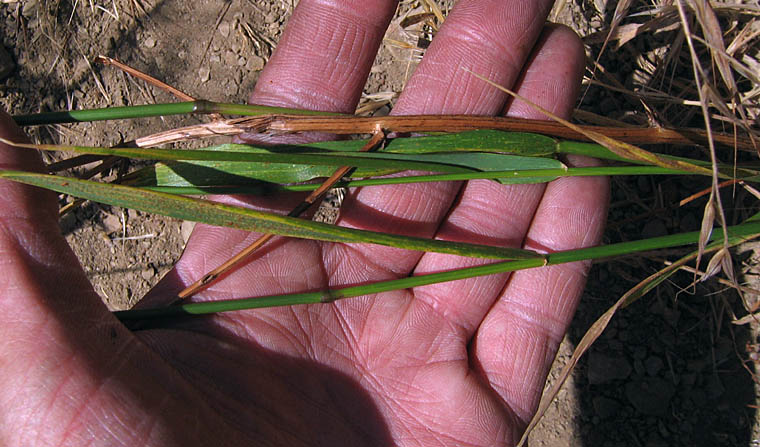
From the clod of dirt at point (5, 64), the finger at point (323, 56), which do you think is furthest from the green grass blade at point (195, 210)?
the clod of dirt at point (5, 64)

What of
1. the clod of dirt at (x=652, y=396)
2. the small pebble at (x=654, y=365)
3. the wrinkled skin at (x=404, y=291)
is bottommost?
the clod of dirt at (x=652, y=396)

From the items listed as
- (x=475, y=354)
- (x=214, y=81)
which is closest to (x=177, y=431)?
(x=475, y=354)

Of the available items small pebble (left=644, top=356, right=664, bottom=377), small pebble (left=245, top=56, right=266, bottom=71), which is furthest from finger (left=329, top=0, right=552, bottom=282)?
small pebble (left=644, top=356, right=664, bottom=377)

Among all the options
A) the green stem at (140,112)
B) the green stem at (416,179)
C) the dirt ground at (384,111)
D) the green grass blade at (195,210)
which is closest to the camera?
the green grass blade at (195,210)

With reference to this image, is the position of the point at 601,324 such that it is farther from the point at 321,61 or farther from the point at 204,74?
the point at 204,74

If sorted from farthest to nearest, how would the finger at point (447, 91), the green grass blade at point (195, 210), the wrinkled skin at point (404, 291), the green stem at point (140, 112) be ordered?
1. the finger at point (447, 91)
2. the wrinkled skin at point (404, 291)
3. the green stem at point (140, 112)
4. the green grass blade at point (195, 210)

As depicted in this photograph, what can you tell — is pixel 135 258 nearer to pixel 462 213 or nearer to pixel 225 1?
pixel 225 1

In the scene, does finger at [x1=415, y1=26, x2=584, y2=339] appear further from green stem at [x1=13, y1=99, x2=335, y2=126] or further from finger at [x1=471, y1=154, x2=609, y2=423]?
green stem at [x1=13, y1=99, x2=335, y2=126]

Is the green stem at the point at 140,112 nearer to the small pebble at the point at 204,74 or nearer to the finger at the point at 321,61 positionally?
the finger at the point at 321,61

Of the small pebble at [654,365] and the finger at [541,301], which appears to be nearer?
the finger at [541,301]
